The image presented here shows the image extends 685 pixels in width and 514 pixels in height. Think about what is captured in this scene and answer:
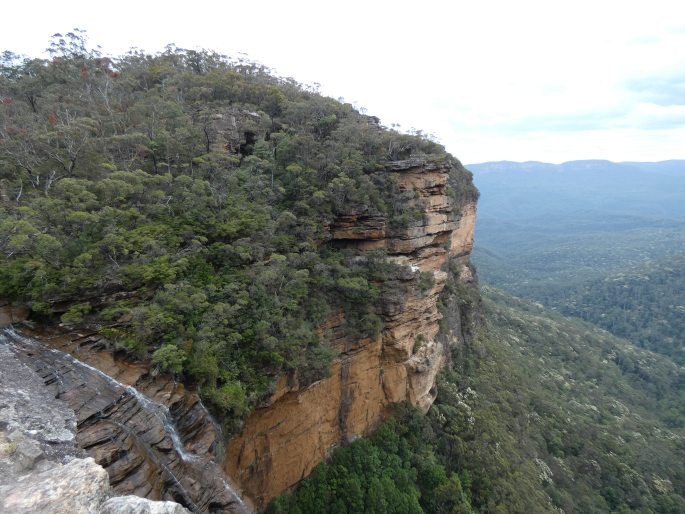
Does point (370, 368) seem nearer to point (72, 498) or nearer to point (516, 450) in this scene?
point (516, 450)

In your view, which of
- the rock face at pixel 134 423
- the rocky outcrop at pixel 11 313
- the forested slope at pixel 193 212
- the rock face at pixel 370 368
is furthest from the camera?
the rock face at pixel 370 368

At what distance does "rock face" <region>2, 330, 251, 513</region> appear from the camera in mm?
8625

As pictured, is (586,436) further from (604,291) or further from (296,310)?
(604,291)

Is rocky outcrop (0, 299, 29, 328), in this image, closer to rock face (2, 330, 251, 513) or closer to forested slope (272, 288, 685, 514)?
rock face (2, 330, 251, 513)

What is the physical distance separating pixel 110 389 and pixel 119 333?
166cm

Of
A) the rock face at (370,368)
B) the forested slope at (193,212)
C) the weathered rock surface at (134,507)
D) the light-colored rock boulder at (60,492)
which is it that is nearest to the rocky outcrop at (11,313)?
the forested slope at (193,212)

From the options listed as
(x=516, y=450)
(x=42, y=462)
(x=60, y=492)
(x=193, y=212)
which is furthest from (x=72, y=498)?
(x=516, y=450)

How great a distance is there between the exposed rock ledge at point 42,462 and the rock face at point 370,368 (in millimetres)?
5935

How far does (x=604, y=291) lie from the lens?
8138 centimetres

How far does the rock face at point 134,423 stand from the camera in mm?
8625

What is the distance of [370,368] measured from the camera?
18781 mm

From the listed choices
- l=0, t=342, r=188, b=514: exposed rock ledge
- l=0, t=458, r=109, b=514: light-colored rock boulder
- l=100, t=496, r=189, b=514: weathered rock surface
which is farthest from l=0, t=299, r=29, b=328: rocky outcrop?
l=100, t=496, r=189, b=514: weathered rock surface

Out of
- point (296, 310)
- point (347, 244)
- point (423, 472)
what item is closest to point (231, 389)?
point (296, 310)

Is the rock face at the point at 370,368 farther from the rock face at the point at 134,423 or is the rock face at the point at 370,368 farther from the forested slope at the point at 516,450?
the rock face at the point at 134,423
